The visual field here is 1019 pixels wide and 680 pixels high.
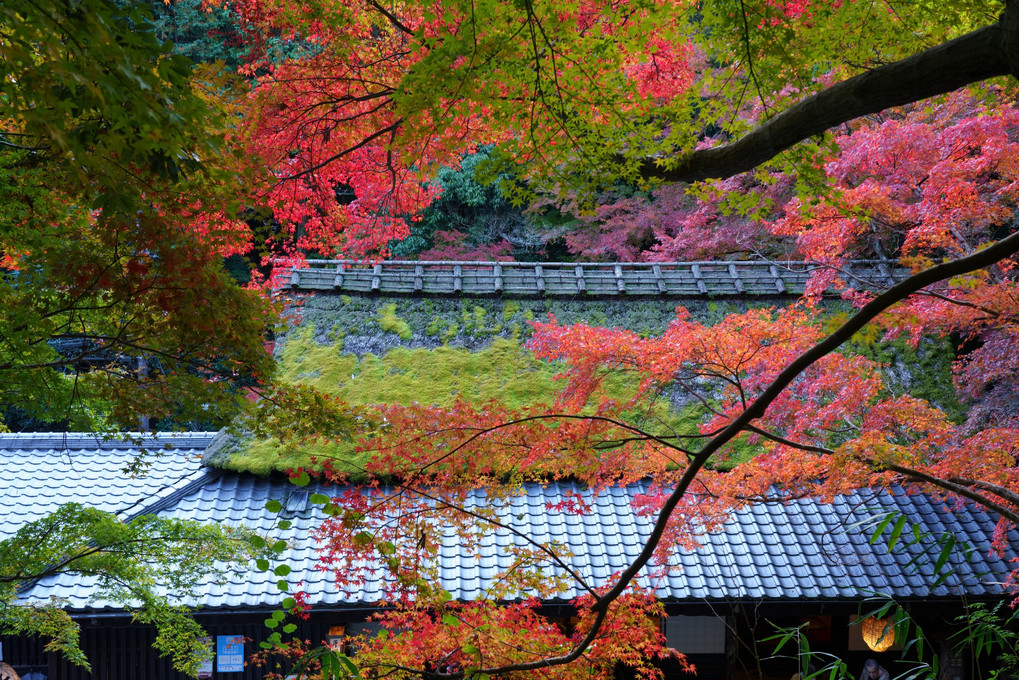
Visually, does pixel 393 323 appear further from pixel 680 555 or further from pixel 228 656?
pixel 680 555

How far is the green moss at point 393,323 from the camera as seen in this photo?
324 inches

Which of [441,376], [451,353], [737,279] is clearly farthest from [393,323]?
[737,279]

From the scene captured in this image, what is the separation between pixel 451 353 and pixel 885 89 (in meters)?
6.23

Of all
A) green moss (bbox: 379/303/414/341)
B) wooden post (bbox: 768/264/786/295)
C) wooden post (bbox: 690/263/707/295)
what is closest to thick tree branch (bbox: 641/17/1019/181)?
green moss (bbox: 379/303/414/341)

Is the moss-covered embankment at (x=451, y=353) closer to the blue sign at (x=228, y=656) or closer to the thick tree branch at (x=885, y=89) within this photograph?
the blue sign at (x=228, y=656)

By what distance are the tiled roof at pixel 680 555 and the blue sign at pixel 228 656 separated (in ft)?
2.01

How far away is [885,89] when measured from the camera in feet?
7.15

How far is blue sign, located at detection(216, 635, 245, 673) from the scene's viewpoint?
230 inches

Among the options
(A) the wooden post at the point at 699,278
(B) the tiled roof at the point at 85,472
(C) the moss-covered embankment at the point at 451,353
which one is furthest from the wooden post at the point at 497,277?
(B) the tiled roof at the point at 85,472

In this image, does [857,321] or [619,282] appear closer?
[857,321]

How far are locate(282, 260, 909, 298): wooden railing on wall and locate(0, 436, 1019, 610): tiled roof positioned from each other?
106 inches

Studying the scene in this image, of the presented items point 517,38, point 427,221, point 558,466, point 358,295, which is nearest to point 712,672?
point 558,466

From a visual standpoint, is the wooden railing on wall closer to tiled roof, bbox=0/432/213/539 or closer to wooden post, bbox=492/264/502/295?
wooden post, bbox=492/264/502/295

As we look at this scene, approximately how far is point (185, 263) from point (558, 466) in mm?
2317
